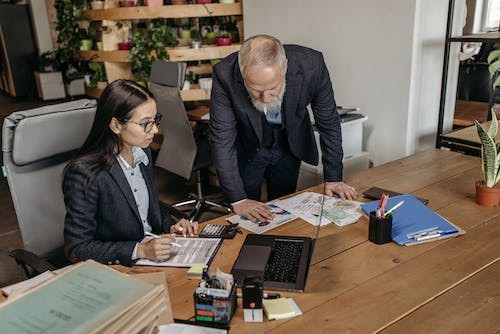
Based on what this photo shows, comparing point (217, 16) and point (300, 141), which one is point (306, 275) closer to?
point (300, 141)

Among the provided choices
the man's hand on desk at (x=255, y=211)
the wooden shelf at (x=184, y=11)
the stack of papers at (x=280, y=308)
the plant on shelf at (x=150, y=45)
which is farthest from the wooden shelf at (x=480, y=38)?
the plant on shelf at (x=150, y=45)

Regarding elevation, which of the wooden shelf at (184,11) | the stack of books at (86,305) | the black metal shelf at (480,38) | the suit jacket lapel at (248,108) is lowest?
the stack of books at (86,305)

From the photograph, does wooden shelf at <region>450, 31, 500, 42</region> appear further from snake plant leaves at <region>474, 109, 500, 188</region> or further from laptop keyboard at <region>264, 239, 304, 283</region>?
laptop keyboard at <region>264, 239, 304, 283</region>

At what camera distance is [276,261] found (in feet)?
4.28

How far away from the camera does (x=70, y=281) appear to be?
855mm

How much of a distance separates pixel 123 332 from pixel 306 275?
611 mm

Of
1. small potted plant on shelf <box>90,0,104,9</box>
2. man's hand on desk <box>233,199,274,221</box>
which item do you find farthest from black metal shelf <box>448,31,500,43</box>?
small potted plant on shelf <box>90,0,104,9</box>

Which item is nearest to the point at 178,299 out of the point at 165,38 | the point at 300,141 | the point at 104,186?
the point at 104,186

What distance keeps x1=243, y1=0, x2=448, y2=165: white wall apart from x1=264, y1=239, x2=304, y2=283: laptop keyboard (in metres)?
1.47

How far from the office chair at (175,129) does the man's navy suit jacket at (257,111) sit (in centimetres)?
83

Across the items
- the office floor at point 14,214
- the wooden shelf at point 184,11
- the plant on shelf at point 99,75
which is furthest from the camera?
the plant on shelf at point 99,75

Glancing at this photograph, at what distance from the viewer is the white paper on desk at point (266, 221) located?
5.02ft

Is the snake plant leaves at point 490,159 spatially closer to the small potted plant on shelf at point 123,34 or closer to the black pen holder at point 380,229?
the black pen holder at point 380,229

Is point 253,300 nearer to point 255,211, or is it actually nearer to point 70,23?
point 255,211
